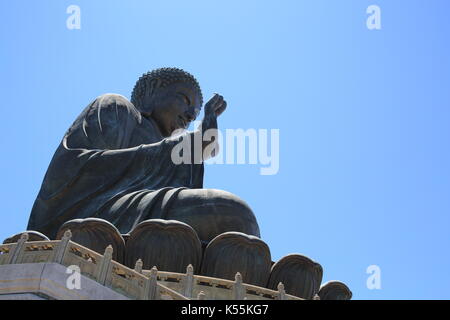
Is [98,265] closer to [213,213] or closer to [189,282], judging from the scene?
[189,282]

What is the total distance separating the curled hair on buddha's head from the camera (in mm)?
13711

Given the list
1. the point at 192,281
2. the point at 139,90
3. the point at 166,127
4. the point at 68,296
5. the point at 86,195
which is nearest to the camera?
the point at 68,296

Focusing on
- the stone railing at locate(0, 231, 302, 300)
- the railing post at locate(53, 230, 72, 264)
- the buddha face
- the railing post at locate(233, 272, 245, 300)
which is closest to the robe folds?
the buddha face

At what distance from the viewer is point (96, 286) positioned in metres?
5.91

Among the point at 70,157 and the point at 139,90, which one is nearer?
the point at 70,157

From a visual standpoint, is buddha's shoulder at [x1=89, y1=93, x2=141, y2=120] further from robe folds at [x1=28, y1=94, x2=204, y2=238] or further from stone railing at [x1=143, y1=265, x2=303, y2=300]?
stone railing at [x1=143, y1=265, x2=303, y2=300]

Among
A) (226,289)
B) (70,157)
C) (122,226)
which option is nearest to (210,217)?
(122,226)

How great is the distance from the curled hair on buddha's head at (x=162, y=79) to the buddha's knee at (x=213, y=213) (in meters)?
4.57

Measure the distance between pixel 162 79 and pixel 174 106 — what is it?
27.1 inches

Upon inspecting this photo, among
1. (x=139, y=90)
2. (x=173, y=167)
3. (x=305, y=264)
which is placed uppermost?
(x=139, y=90)

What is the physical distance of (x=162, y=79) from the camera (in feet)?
45.1

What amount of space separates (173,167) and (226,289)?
380 cm

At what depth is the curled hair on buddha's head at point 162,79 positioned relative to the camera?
13.7 metres
